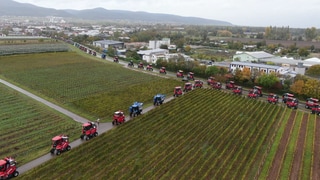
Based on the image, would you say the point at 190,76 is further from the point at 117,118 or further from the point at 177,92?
the point at 117,118

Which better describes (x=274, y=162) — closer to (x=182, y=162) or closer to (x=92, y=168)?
(x=182, y=162)

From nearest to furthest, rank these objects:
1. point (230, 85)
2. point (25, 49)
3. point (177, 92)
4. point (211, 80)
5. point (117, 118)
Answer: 1. point (117, 118)
2. point (177, 92)
3. point (230, 85)
4. point (211, 80)
5. point (25, 49)

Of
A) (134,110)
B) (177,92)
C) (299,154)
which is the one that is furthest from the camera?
(177,92)

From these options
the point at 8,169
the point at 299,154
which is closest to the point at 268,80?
the point at 299,154

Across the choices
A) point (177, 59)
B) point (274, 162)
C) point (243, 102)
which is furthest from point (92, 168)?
point (177, 59)

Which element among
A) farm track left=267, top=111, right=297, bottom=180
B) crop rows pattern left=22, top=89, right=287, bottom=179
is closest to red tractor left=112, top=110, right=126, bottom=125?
crop rows pattern left=22, top=89, right=287, bottom=179

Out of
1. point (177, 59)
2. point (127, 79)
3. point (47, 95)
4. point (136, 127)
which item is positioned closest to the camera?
point (136, 127)

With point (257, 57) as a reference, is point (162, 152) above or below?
below
